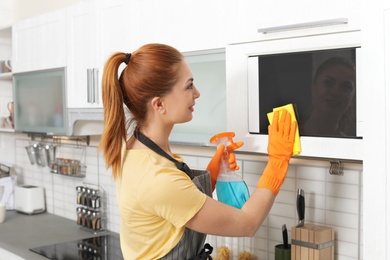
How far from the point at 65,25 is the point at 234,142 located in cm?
145

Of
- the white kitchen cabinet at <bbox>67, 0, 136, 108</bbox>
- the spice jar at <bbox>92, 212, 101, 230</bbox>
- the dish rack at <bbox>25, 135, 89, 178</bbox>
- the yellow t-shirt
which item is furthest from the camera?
the dish rack at <bbox>25, 135, 89, 178</bbox>

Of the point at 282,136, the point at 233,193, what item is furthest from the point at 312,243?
Result: the point at 282,136

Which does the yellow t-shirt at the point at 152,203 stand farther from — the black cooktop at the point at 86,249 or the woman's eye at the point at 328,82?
the black cooktop at the point at 86,249

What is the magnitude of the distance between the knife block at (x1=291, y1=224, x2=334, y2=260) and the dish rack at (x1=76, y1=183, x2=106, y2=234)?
153 centimetres

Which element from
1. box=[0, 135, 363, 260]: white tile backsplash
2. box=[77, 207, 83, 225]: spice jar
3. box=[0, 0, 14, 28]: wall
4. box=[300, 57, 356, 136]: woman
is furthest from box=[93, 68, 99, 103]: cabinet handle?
box=[0, 0, 14, 28]: wall

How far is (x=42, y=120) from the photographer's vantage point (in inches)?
133

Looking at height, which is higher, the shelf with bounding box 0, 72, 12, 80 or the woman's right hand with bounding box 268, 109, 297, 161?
the shelf with bounding box 0, 72, 12, 80

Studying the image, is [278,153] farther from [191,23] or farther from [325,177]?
[191,23]

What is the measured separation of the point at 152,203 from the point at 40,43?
6.27ft

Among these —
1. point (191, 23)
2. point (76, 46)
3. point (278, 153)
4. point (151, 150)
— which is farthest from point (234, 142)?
point (76, 46)

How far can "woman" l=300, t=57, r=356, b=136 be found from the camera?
176 cm

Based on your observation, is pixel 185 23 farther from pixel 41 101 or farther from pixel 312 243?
pixel 41 101

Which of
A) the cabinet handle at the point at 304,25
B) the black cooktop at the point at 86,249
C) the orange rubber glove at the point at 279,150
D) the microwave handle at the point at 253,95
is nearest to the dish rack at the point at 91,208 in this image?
the black cooktop at the point at 86,249

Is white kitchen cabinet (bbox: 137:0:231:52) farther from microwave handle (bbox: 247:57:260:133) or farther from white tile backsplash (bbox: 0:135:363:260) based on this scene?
white tile backsplash (bbox: 0:135:363:260)
